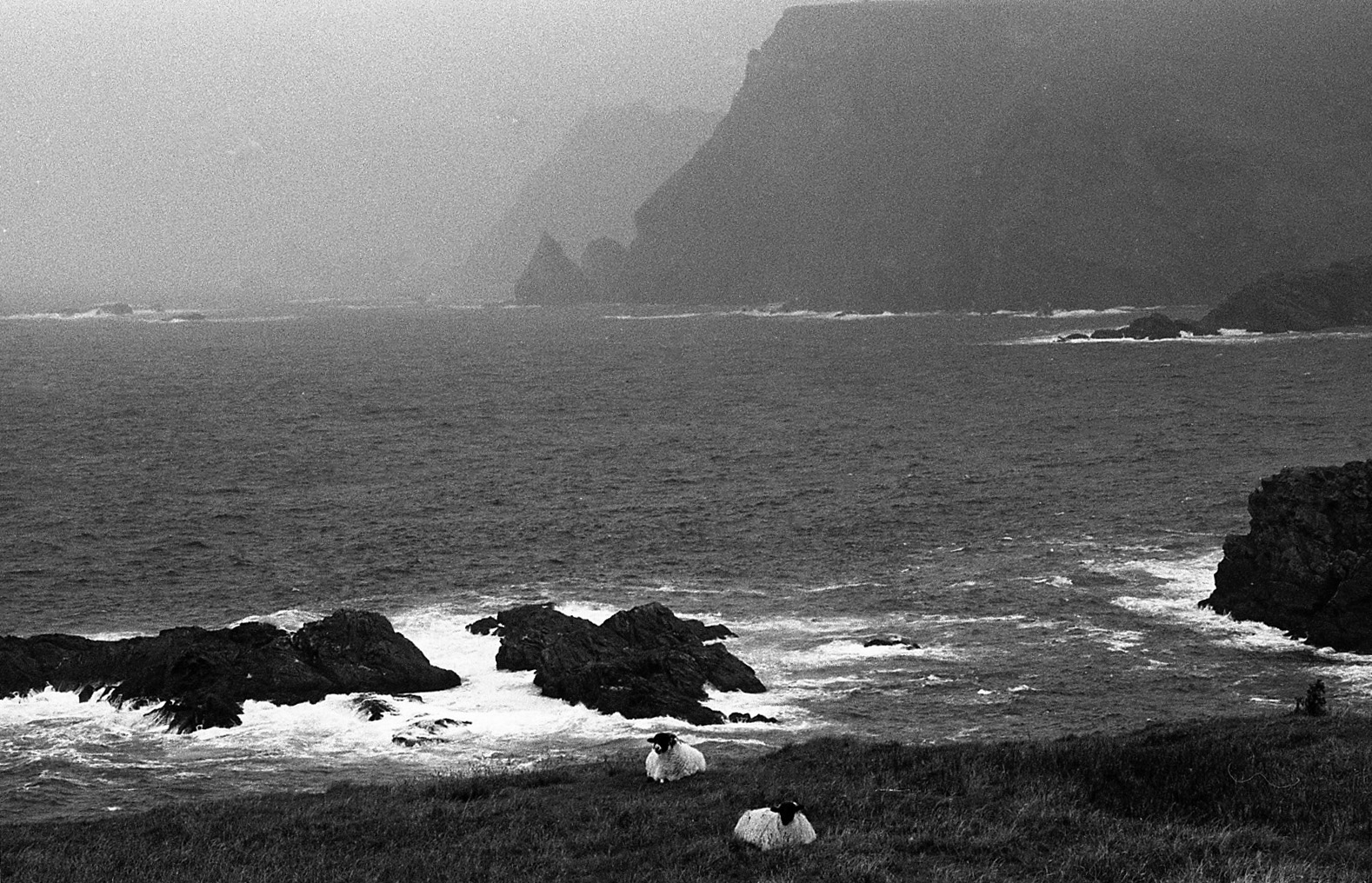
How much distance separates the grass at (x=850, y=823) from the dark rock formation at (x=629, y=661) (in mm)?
8902

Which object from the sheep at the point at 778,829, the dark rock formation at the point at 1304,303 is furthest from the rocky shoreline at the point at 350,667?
the dark rock formation at the point at 1304,303

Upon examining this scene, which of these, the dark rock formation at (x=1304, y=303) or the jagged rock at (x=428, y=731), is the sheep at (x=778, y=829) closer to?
the jagged rock at (x=428, y=731)

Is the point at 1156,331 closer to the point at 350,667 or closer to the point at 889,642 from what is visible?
the point at 889,642

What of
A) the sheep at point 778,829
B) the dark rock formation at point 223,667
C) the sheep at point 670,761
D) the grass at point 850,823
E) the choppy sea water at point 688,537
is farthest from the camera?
the dark rock formation at point 223,667

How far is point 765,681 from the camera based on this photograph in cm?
4166

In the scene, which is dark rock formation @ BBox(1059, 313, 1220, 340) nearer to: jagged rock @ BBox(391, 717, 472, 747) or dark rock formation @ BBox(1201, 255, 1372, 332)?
dark rock formation @ BBox(1201, 255, 1372, 332)

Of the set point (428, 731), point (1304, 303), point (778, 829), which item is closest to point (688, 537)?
point (428, 731)

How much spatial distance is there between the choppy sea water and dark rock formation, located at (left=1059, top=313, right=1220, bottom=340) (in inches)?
1039

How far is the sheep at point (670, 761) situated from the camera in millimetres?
28000

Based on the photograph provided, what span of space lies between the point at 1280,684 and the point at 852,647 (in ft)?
41.3

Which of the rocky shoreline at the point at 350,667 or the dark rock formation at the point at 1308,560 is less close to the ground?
the dark rock formation at the point at 1308,560

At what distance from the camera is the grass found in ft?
67.3

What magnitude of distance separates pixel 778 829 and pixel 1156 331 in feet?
484

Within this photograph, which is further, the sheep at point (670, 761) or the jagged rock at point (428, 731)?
the jagged rock at point (428, 731)
